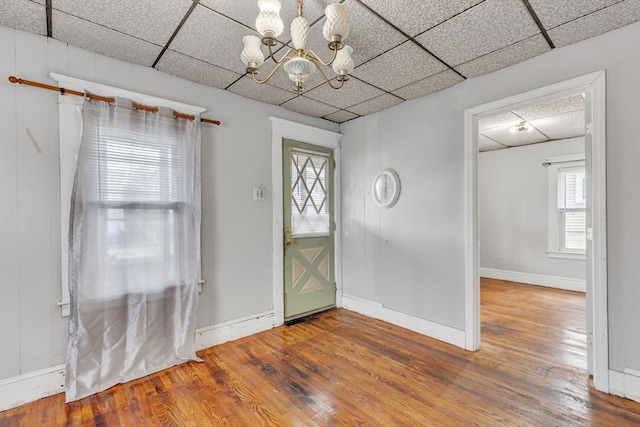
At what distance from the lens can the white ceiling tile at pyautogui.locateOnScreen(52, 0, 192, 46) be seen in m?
1.79

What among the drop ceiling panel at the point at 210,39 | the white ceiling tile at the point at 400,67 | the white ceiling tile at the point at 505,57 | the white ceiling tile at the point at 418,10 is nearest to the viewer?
the white ceiling tile at the point at 418,10

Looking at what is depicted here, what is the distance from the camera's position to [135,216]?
94.3 inches

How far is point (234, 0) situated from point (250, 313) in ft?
8.88

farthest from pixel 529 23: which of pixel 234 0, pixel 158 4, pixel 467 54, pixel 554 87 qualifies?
pixel 158 4

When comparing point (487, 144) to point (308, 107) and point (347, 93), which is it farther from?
point (308, 107)

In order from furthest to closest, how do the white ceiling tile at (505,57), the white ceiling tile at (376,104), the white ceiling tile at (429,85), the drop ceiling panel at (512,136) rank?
the drop ceiling panel at (512,136) < the white ceiling tile at (376,104) < the white ceiling tile at (429,85) < the white ceiling tile at (505,57)

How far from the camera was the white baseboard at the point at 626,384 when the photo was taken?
1.99m

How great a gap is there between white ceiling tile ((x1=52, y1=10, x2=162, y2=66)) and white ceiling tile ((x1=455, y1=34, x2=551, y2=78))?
2477 mm

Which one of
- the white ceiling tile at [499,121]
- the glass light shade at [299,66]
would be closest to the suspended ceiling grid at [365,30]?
the glass light shade at [299,66]

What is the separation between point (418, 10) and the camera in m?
1.84

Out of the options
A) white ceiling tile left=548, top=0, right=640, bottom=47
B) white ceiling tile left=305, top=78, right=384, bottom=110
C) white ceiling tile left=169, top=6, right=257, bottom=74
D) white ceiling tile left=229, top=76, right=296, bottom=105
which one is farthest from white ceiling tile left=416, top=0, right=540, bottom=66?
white ceiling tile left=229, top=76, right=296, bottom=105

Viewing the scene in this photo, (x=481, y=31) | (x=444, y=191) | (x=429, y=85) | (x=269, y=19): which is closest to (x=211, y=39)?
(x=269, y=19)

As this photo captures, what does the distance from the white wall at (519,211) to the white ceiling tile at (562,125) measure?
0.38m

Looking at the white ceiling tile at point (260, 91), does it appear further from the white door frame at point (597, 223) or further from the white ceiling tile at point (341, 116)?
the white door frame at point (597, 223)
